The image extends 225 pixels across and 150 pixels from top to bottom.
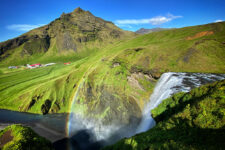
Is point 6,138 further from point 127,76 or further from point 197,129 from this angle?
point 127,76

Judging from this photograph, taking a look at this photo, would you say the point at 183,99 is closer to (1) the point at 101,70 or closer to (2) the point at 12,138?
(2) the point at 12,138

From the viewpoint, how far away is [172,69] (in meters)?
33.3

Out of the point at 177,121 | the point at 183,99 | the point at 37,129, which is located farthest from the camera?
the point at 37,129

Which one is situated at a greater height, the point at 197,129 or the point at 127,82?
the point at 197,129

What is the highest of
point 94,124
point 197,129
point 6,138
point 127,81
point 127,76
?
point 197,129

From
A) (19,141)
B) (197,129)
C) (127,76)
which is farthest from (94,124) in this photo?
(197,129)

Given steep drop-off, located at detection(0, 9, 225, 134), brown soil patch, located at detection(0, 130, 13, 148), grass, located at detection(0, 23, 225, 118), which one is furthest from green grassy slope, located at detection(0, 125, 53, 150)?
grass, located at detection(0, 23, 225, 118)

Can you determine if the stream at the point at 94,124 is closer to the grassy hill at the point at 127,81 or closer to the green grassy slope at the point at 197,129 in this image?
the grassy hill at the point at 127,81

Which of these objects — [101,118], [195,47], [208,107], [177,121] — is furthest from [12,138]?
[195,47]

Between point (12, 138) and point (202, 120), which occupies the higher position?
point (202, 120)

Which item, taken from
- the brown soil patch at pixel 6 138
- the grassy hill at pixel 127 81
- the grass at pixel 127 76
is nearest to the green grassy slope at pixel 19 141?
the brown soil patch at pixel 6 138

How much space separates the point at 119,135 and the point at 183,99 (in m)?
21.9

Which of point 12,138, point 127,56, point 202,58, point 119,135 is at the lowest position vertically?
point 119,135

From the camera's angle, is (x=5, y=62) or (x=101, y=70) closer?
(x=101, y=70)
